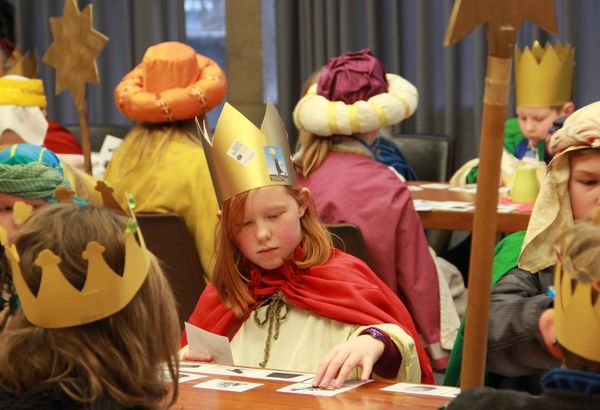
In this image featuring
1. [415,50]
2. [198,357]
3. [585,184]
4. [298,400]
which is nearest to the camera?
[298,400]

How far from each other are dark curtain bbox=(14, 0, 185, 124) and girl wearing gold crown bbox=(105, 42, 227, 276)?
143 inches

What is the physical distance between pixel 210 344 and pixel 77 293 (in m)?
0.91

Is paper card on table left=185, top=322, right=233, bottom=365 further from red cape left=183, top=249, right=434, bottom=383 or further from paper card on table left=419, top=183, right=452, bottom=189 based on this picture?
paper card on table left=419, top=183, right=452, bottom=189

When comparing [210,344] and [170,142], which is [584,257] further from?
[170,142]

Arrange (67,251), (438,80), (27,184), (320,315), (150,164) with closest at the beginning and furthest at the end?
1. (67,251)
2. (320,315)
3. (27,184)
4. (150,164)
5. (438,80)

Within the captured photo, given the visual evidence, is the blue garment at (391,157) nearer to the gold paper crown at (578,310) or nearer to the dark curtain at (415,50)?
the dark curtain at (415,50)

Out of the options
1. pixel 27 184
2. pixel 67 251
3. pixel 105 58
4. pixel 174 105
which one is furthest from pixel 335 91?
pixel 105 58

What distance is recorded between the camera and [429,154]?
21.3ft

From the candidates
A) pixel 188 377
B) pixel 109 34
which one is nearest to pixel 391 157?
pixel 188 377

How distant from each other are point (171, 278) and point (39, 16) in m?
5.18

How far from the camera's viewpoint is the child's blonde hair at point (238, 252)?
289cm

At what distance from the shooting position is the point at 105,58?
28.2ft

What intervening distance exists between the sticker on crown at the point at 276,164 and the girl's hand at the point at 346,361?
57 cm

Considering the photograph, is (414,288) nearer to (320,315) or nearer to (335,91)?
(335,91)
